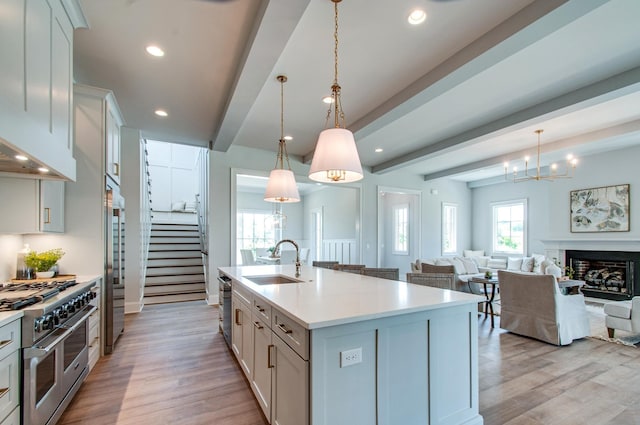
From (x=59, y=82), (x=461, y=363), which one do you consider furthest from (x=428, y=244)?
(x=59, y=82)

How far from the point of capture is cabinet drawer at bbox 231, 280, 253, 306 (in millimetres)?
2508

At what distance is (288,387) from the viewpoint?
5.48 ft

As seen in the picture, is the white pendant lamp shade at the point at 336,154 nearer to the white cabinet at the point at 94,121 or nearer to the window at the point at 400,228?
the white cabinet at the point at 94,121

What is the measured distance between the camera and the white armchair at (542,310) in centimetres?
360

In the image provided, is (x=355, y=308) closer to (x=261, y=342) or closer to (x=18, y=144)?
→ (x=261, y=342)

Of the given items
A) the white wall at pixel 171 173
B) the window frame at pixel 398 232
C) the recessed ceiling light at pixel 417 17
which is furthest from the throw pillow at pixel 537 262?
the white wall at pixel 171 173

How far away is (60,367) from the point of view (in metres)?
2.09

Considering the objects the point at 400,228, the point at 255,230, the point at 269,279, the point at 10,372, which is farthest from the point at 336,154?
the point at 255,230

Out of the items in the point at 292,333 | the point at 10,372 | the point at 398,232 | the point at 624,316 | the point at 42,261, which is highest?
the point at 42,261

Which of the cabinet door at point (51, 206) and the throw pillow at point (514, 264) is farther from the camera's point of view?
the throw pillow at point (514, 264)

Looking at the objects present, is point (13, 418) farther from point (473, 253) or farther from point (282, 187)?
point (473, 253)

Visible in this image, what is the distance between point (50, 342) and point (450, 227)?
362 inches

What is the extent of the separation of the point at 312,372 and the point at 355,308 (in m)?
0.42

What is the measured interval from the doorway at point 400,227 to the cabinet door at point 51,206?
20.2 feet
